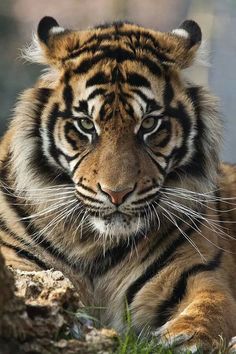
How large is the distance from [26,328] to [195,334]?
4.31 feet

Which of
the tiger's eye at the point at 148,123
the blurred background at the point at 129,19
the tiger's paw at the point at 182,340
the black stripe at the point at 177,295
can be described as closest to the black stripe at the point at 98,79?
the tiger's eye at the point at 148,123

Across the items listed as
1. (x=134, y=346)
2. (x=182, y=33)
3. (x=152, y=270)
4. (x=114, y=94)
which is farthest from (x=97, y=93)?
(x=134, y=346)

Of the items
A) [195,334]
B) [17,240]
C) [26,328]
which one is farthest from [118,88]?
[26,328]

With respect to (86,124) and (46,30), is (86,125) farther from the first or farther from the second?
(46,30)

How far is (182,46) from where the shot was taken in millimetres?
5418

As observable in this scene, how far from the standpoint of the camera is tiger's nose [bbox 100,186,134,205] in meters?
4.83

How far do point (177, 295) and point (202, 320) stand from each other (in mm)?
434

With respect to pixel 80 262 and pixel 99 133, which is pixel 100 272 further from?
pixel 99 133

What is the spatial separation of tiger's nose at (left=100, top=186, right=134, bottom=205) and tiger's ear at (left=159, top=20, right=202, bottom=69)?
804 millimetres

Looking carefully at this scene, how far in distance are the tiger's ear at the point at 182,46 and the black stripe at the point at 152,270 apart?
860 millimetres

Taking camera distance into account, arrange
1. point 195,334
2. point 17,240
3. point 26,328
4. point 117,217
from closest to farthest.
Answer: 1. point 26,328
2. point 195,334
3. point 117,217
4. point 17,240

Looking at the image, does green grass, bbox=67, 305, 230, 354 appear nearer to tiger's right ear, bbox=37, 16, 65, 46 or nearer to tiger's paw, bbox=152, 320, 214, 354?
tiger's paw, bbox=152, 320, 214, 354

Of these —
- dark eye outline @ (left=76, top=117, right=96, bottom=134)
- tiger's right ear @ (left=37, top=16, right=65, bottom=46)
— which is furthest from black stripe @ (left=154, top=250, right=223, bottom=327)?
tiger's right ear @ (left=37, top=16, right=65, bottom=46)

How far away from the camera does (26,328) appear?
343 cm
